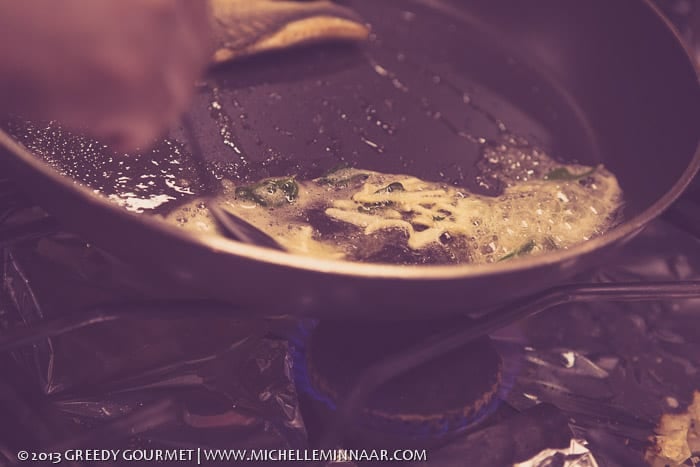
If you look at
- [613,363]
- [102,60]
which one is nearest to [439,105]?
[613,363]

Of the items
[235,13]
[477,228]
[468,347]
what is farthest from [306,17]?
[468,347]

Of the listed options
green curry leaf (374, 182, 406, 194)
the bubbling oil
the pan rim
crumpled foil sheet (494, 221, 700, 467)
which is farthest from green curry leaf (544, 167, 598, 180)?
the pan rim

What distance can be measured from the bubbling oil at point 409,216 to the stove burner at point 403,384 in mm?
Result: 110

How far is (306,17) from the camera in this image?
1401 mm

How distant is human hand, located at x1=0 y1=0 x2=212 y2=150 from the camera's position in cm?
62

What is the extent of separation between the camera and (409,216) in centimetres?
101

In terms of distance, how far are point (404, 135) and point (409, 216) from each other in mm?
267

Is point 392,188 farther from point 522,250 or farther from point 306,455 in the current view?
point 306,455

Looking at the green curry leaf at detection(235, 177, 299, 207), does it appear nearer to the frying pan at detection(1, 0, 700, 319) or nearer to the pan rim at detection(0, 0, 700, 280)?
the frying pan at detection(1, 0, 700, 319)

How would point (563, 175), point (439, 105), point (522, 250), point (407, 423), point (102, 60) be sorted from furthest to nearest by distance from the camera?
point (439, 105) < point (563, 175) < point (522, 250) < point (407, 423) < point (102, 60)

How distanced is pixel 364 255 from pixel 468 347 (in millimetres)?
197

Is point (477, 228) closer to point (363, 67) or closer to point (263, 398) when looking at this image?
point (263, 398)

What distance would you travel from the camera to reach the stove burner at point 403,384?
870 mm

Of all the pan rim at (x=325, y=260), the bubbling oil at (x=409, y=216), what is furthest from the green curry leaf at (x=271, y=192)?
the pan rim at (x=325, y=260)
